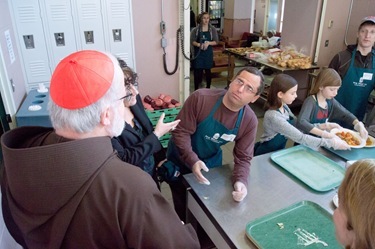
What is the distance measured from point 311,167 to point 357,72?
5.85 ft

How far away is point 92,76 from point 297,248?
993 millimetres

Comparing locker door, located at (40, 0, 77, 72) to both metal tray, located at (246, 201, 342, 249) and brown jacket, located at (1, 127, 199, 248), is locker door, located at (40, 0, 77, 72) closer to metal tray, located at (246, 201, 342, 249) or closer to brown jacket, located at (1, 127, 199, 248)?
brown jacket, located at (1, 127, 199, 248)

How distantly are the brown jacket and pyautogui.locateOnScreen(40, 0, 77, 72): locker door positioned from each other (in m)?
2.15

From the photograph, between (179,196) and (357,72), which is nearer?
(179,196)

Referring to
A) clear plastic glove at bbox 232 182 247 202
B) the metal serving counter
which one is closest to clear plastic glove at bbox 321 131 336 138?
the metal serving counter

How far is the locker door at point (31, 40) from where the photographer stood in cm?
253

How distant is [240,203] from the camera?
1416 millimetres

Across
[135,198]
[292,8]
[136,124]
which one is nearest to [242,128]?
[136,124]

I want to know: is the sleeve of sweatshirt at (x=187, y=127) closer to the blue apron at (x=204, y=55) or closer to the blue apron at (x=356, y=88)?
the blue apron at (x=356, y=88)

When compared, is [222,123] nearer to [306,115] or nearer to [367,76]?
[306,115]

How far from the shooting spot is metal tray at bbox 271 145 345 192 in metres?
1.54

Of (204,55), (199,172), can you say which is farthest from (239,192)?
(204,55)

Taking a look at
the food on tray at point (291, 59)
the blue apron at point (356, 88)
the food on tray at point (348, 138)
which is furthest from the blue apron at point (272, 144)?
the food on tray at point (291, 59)

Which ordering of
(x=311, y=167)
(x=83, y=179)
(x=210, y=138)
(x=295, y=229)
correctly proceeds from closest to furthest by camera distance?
(x=83, y=179)
(x=295, y=229)
(x=311, y=167)
(x=210, y=138)
